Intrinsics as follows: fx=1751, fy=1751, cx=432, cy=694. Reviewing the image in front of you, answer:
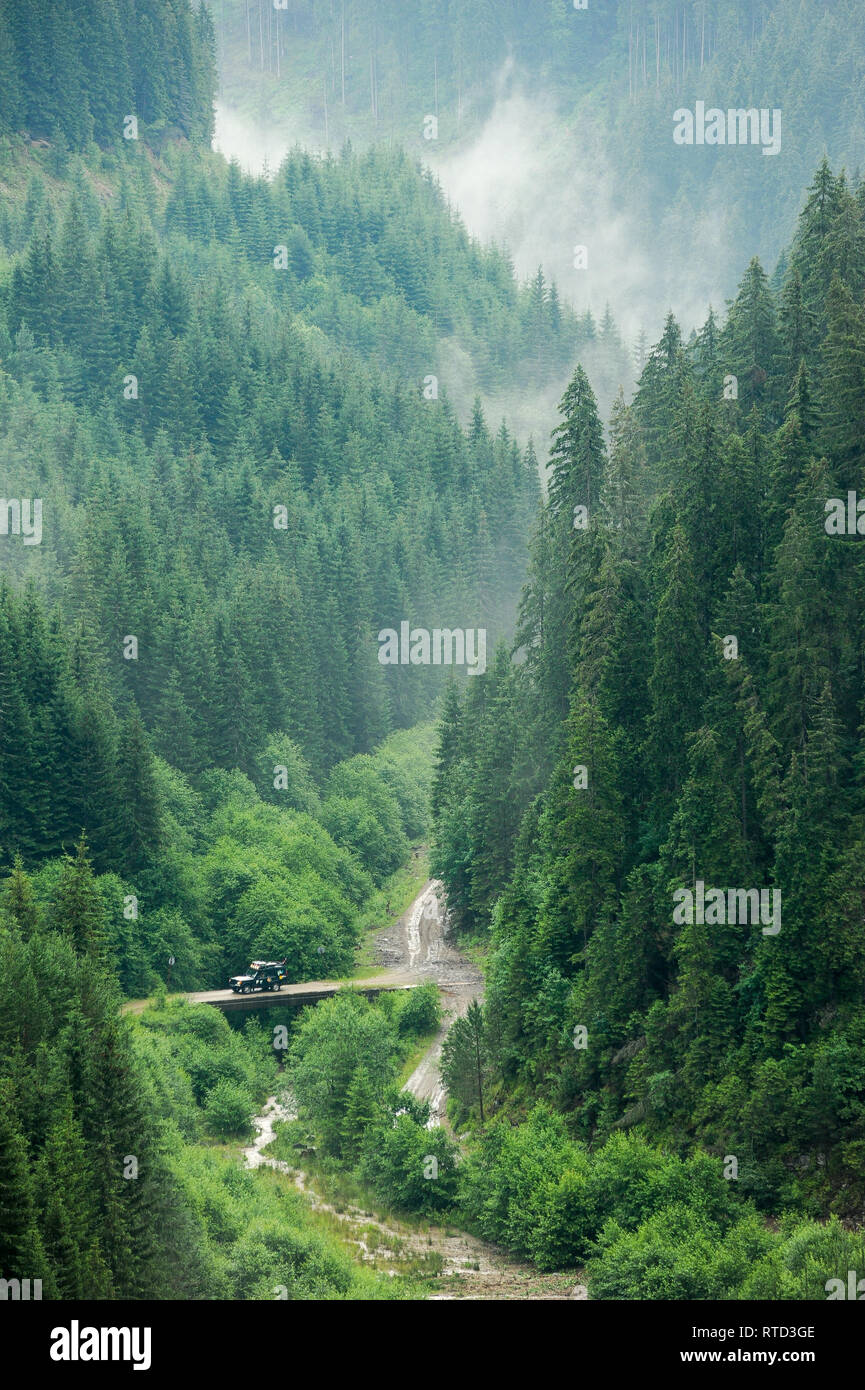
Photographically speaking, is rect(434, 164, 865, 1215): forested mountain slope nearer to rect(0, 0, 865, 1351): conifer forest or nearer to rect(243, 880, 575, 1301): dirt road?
rect(0, 0, 865, 1351): conifer forest

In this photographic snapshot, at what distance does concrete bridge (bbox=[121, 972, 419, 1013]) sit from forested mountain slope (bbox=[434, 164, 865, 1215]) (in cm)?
1315

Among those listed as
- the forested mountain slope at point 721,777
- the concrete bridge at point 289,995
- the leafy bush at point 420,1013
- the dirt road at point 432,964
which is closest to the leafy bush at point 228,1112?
the dirt road at point 432,964

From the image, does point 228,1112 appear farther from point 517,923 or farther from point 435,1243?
point 517,923

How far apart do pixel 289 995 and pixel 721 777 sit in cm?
3280

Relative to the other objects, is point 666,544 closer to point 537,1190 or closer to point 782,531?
point 782,531

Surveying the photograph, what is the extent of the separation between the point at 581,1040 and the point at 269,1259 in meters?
16.7

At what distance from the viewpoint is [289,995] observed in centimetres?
8638

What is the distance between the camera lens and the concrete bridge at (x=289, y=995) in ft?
277

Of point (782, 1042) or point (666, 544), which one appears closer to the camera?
point (782, 1042)

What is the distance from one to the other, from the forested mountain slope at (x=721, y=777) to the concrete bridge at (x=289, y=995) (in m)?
13.2

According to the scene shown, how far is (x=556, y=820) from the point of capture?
73625 mm

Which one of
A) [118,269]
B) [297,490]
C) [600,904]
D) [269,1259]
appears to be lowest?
[269,1259]

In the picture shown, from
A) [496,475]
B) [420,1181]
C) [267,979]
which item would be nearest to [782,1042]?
[420,1181]

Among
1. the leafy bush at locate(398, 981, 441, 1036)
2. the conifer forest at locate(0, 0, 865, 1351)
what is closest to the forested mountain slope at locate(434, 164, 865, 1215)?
the conifer forest at locate(0, 0, 865, 1351)
